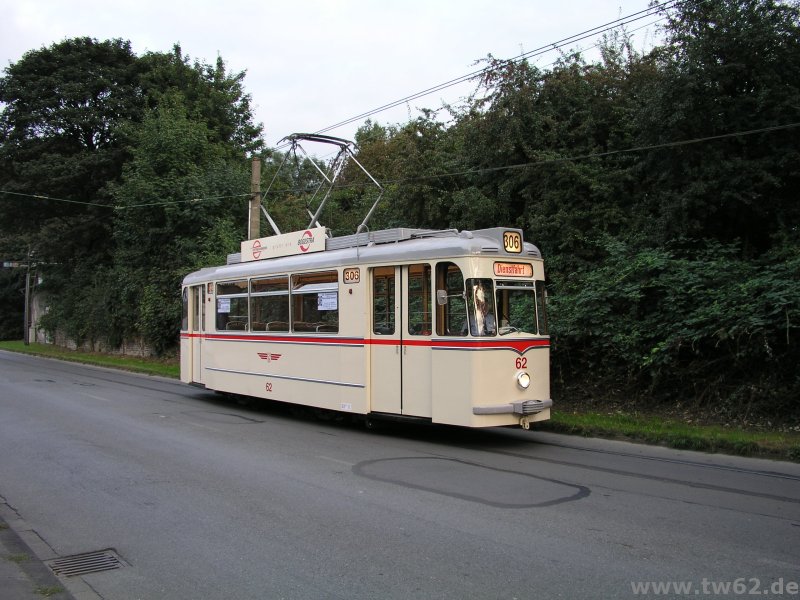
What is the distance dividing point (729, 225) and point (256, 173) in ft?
46.6

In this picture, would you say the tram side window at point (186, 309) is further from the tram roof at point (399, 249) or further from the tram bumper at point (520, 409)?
the tram bumper at point (520, 409)

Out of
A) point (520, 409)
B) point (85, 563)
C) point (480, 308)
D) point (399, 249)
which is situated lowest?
point (85, 563)

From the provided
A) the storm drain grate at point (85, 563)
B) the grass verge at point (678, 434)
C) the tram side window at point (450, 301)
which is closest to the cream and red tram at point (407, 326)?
the tram side window at point (450, 301)

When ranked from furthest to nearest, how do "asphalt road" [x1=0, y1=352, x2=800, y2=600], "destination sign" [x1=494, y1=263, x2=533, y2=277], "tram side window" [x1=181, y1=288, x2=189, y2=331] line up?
"tram side window" [x1=181, y1=288, x2=189, y2=331] < "destination sign" [x1=494, y1=263, x2=533, y2=277] < "asphalt road" [x1=0, y1=352, x2=800, y2=600]

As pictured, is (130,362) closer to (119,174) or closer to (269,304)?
(119,174)

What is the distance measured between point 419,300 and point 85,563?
6.18 metres

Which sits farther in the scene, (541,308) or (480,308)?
(541,308)

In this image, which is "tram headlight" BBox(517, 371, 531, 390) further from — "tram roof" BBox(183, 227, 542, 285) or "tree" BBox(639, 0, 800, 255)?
"tree" BBox(639, 0, 800, 255)

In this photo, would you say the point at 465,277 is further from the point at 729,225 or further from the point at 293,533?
the point at 729,225

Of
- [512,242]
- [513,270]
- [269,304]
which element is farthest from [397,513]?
[269,304]

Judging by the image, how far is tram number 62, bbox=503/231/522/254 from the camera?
10.2 metres

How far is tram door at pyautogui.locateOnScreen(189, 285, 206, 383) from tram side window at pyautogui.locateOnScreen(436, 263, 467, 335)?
778 centimetres

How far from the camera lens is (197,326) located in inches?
633

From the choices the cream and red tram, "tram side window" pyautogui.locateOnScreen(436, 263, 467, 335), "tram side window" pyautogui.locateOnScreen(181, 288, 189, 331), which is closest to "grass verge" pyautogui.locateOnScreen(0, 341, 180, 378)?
"tram side window" pyautogui.locateOnScreen(181, 288, 189, 331)
